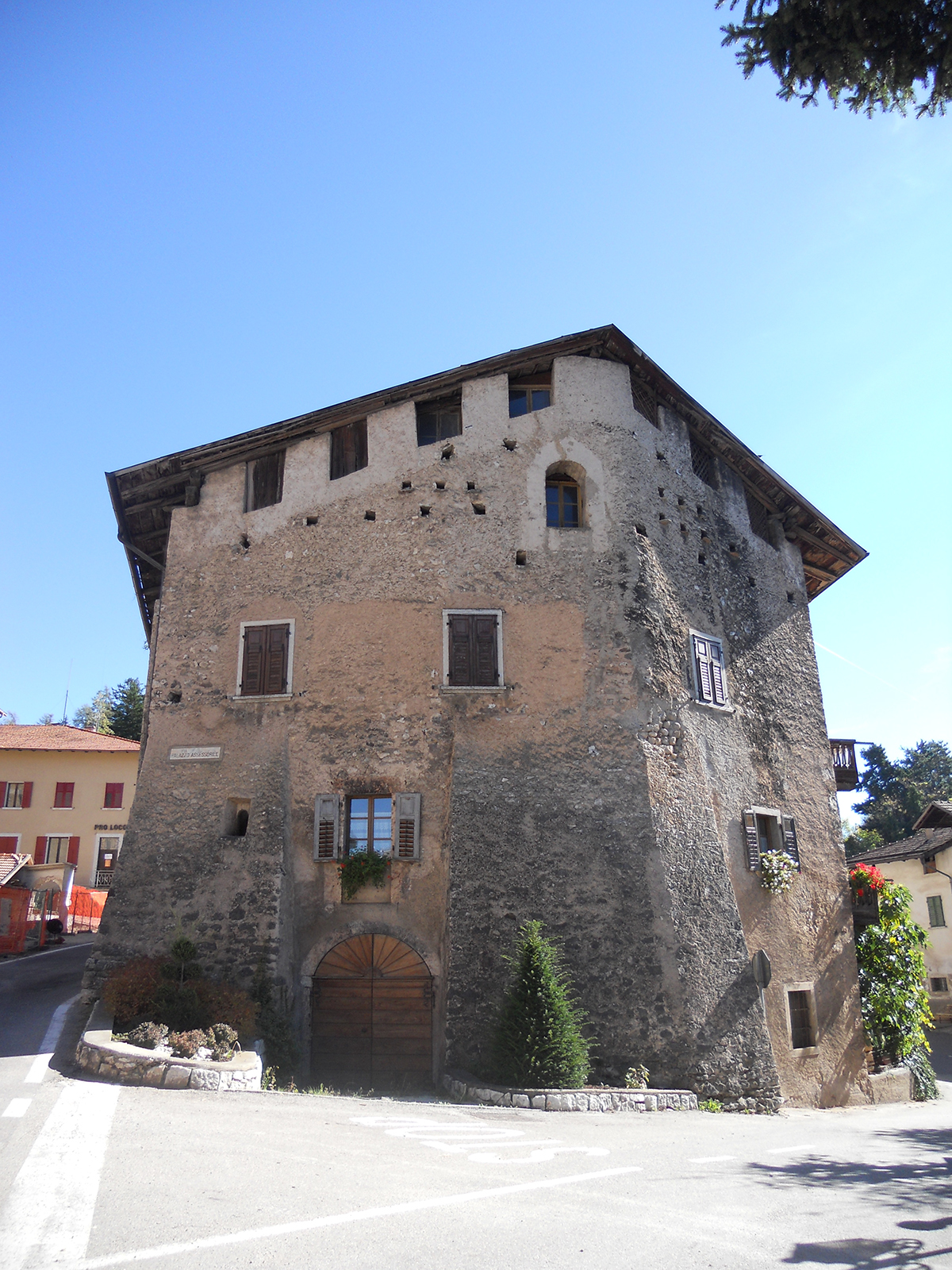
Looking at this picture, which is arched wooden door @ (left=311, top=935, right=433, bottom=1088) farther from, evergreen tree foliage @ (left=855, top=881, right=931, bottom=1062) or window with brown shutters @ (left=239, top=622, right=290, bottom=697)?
evergreen tree foliage @ (left=855, top=881, right=931, bottom=1062)

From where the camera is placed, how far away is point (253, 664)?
1669cm

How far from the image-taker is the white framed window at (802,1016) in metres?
16.7

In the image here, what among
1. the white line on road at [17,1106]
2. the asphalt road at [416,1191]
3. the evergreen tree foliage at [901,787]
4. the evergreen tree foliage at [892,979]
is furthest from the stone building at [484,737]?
the evergreen tree foliage at [901,787]

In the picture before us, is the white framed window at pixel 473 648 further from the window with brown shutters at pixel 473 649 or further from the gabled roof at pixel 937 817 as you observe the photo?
the gabled roof at pixel 937 817

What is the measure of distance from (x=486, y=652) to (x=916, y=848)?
75.8ft

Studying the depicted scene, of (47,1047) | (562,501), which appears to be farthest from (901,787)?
(47,1047)

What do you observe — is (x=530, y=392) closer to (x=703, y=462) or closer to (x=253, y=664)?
(x=703, y=462)

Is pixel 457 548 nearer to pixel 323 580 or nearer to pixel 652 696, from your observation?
pixel 323 580

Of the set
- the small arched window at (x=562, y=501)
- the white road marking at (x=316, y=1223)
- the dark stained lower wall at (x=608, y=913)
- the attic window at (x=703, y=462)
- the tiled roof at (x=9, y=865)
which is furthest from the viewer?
the tiled roof at (x=9, y=865)

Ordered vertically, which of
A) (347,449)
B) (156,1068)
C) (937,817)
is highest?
(347,449)

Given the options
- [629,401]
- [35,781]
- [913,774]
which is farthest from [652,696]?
[913,774]

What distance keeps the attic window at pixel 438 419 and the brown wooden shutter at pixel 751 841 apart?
959 centimetres

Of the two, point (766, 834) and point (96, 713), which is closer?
point (766, 834)

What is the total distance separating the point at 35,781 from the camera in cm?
3744
